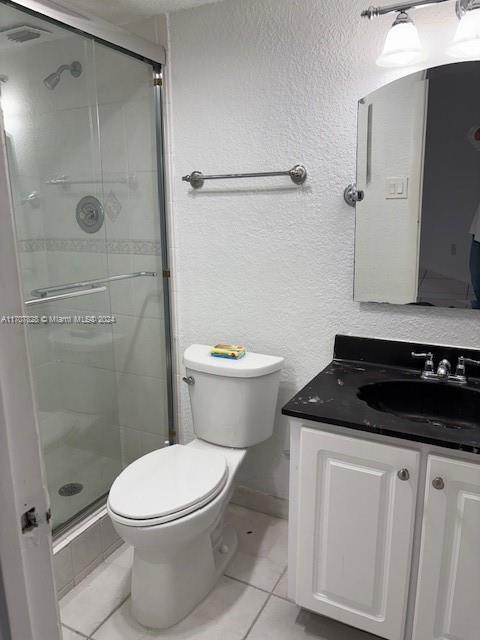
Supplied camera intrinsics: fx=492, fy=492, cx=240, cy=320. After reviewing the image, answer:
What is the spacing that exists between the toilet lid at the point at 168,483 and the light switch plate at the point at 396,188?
1128 mm

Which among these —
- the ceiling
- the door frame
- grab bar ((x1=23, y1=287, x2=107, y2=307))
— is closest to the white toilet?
grab bar ((x1=23, y1=287, x2=107, y2=307))

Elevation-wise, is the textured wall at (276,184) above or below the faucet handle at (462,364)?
above

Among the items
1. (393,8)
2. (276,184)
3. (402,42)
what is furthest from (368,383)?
(393,8)

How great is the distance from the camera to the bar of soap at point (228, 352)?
1960mm

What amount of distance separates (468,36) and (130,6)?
4.19ft

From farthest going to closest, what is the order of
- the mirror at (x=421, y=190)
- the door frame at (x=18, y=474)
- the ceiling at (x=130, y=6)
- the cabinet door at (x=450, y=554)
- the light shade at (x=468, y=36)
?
the ceiling at (x=130, y=6) → the mirror at (x=421, y=190) → the light shade at (x=468, y=36) → the cabinet door at (x=450, y=554) → the door frame at (x=18, y=474)

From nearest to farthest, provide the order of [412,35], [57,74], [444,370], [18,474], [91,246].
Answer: [18,474] < [412,35] < [444,370] < [57,74] < [91,246]

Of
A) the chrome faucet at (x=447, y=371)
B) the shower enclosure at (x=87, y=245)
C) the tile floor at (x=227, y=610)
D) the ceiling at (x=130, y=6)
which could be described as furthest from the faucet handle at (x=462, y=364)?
the ceiling at (x=130, y=6)

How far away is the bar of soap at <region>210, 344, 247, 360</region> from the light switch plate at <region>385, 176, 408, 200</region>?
2.64 feet

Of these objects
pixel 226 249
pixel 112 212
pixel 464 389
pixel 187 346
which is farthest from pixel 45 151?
Result: pixel 464 389

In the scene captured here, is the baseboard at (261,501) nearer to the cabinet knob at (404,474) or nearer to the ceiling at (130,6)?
the cabinet knob at (404,474)

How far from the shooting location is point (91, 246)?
2010 mm

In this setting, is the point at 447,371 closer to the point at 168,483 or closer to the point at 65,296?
the point at 168,483

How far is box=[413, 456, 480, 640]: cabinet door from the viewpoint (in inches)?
49.5
